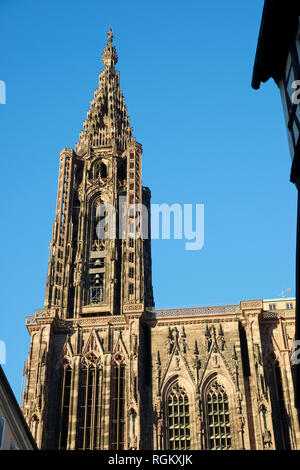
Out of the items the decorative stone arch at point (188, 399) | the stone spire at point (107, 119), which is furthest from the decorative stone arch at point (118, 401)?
the stone spire at point (107, 119)

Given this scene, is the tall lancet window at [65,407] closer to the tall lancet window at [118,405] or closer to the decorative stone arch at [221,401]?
the tall lancet window at [118,405]

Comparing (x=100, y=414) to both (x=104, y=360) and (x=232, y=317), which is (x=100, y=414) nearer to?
(x=104, y=360)

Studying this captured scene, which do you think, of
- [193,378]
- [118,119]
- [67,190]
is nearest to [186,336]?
[193,378]

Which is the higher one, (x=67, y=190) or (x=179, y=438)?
(x=67, y=190)

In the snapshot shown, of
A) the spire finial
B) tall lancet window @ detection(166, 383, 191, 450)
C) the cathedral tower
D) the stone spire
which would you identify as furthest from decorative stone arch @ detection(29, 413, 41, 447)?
the spire finial

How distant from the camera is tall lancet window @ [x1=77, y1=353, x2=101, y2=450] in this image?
5148cm

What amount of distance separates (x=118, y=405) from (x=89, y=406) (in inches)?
91.1

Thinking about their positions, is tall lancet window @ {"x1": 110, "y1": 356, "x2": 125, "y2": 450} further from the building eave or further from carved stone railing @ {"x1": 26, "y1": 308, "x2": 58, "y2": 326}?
the building eave

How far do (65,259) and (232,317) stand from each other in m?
17.1

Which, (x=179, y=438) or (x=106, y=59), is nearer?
(x=179, y=438)

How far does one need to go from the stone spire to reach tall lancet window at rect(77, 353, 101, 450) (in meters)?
26.8

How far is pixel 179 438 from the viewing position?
169ft

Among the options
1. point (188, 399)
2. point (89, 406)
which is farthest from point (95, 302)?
point (188, 399)

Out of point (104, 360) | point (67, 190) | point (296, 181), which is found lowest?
point (296, 181)
